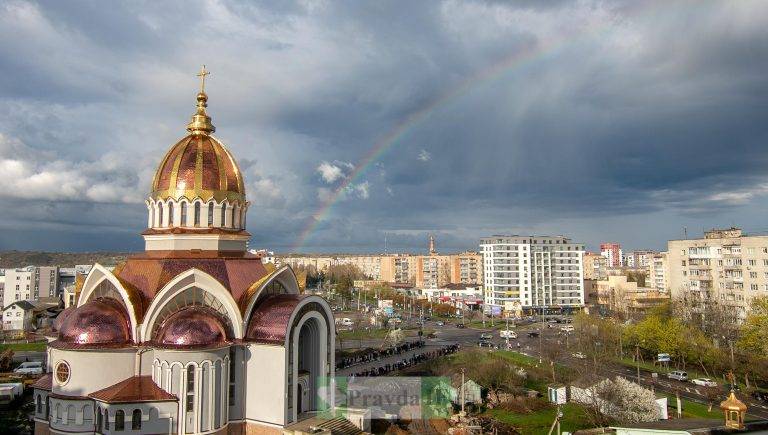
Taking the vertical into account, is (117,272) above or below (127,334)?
above

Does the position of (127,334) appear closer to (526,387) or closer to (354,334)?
(526,387)

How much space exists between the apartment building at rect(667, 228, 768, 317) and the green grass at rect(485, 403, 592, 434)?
104ft

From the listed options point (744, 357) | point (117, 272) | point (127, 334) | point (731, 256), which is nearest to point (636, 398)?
point (744, 357)

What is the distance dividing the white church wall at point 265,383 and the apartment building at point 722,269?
4652 centimetres

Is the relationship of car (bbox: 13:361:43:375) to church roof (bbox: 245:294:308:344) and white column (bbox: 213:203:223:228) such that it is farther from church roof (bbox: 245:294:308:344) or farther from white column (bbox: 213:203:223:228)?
church roof (bbox: 245:294:308:344)

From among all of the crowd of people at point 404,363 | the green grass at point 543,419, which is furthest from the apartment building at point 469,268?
the green grass at point 543,419

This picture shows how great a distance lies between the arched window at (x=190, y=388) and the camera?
18.9m

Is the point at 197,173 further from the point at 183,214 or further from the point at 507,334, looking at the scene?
the point at 507,334

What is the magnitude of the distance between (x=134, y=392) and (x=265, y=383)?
174 inches

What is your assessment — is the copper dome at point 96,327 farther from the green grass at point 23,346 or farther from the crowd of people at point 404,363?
the green grass at point 23,346

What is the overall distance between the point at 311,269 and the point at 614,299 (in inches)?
4512

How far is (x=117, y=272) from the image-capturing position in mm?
21625

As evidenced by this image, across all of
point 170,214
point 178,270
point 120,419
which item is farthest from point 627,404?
point 170,214

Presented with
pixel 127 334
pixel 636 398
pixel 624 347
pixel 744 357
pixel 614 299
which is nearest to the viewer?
pixel 127 334
